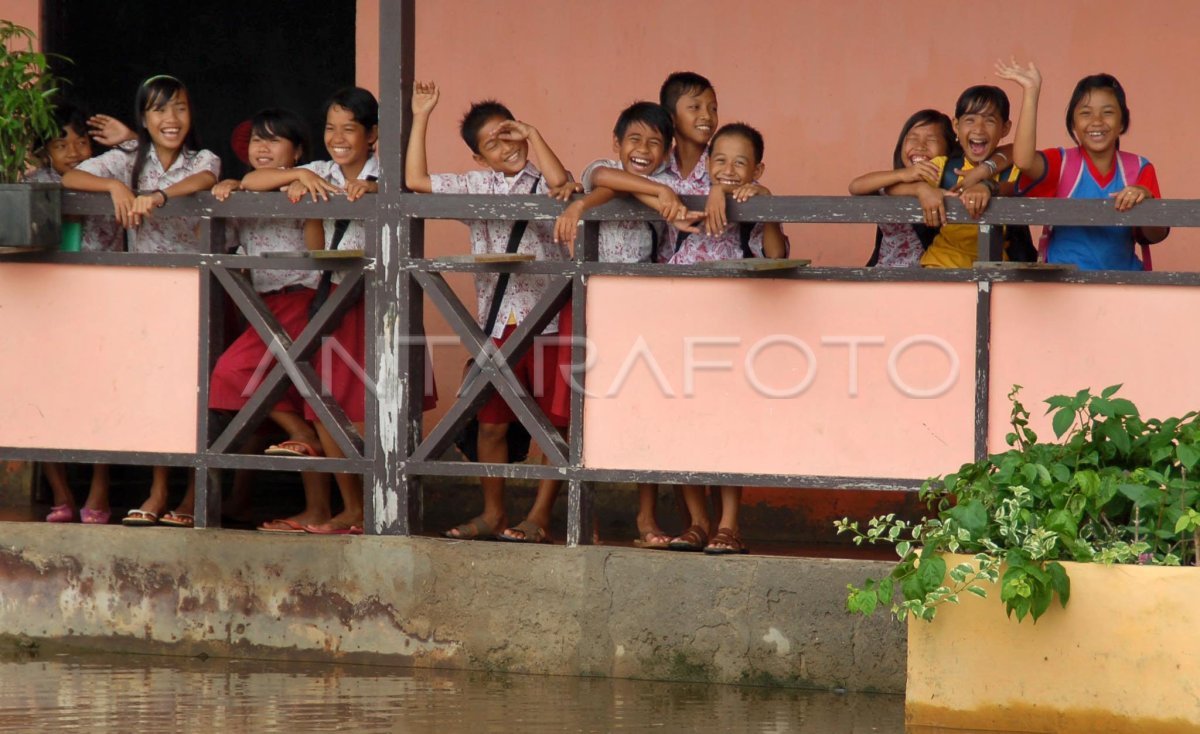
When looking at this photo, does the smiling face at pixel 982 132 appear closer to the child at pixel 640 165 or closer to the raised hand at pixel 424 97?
the child at pixel 640 165

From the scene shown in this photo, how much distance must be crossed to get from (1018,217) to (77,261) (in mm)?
3261

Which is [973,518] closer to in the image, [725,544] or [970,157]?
[725,544]

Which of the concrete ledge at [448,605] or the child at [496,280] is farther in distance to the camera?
the child at [496,280]

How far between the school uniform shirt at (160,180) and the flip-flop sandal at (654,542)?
76.3 inches

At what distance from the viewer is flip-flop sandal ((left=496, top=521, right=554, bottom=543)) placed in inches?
256

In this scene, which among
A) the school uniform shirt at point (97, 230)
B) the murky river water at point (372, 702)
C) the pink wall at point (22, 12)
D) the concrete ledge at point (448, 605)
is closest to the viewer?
the murky river water at point (372, 702)

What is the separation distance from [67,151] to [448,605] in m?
2.26

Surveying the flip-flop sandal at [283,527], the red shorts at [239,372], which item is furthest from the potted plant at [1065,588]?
the red shorts at [239,372]

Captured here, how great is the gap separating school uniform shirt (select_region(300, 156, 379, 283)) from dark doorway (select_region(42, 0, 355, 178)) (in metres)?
1.39

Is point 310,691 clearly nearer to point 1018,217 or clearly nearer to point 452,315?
point 452,315

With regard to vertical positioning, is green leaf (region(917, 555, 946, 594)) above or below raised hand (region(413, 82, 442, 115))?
below

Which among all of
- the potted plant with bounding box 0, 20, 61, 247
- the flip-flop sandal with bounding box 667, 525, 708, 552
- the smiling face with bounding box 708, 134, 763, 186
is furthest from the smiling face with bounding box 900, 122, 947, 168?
the potted plant with bounding box 0, 20, 61, 247

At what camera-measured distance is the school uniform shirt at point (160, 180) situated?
6.79m

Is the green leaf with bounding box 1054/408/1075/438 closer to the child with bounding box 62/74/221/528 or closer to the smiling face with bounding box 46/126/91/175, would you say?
the child with bounding box 62/74/221/528
